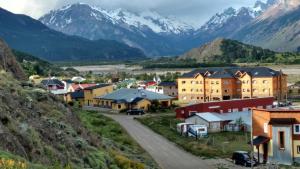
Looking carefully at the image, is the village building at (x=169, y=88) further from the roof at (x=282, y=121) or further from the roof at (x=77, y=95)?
the roof at (x=282, y=121)

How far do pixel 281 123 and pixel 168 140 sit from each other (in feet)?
41.1

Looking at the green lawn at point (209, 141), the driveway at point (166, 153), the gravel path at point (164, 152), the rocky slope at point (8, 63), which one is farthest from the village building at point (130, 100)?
the rocky slope at point (8, 63)

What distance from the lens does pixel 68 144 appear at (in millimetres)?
20688

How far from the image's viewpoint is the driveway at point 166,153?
110ft

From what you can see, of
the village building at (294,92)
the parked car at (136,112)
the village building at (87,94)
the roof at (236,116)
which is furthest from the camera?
the village building at (294,92)

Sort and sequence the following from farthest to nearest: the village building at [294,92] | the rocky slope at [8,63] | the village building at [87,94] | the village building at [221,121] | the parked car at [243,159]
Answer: the village building at [294,92], the village building at [87,94], the village building at [221,121], the parked car at [243,159], the rocky slope at [8,63]

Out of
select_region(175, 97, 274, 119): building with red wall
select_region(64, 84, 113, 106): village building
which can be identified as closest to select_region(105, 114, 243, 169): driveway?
select_region(175, 97, 274, 119): building with red wall

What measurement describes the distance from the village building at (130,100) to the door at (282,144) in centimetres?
3674

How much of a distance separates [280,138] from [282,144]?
41cm

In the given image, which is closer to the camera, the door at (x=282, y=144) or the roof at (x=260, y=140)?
the door at (x=282, y=144)

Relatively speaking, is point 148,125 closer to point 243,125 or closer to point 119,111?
point 243,125

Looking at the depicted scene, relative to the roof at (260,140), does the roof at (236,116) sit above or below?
above

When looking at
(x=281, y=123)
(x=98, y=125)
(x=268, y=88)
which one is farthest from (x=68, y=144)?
(x=268, y=88)

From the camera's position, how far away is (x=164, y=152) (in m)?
38.4
